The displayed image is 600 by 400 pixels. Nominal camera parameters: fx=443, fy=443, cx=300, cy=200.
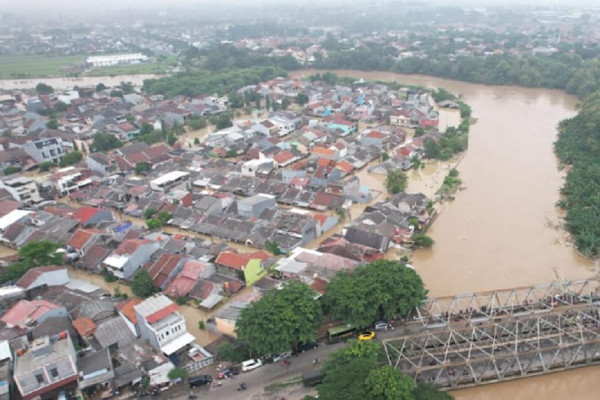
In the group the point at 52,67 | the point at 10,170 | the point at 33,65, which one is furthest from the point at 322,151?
the point at 33,65

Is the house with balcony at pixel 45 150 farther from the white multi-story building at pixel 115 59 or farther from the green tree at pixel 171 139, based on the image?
the white multi-story building at pixel 115 59

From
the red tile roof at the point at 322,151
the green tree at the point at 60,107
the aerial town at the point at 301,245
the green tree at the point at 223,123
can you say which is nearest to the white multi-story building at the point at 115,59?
the aerial town at the point at 301,245

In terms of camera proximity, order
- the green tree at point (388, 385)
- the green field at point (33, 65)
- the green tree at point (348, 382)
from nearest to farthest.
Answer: the green tree at point (388, 385), the green tree at point (348, 382), the green field at point (33, 65)

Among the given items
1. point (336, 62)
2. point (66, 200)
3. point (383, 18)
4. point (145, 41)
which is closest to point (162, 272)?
point (66, 200)

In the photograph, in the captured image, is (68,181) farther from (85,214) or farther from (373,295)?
(373,295)

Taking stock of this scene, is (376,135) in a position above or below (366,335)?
above

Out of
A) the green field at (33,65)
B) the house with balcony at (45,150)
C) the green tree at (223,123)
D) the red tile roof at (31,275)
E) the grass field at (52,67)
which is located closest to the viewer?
the red tile roof at (31,275)

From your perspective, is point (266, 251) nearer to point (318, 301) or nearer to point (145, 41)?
point (318, 301)
